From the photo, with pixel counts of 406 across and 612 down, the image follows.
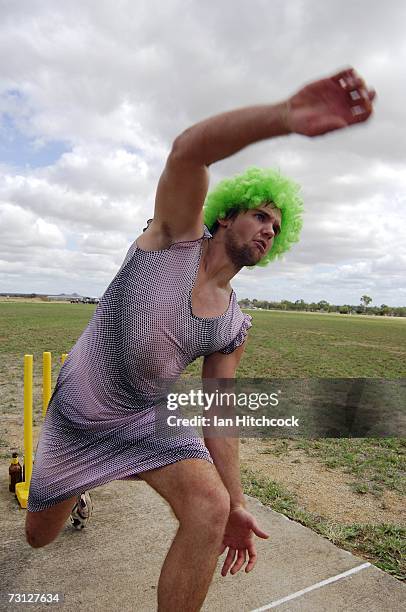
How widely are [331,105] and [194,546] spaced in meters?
1.70

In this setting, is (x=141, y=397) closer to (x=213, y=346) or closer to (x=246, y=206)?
(x=213, y=346)

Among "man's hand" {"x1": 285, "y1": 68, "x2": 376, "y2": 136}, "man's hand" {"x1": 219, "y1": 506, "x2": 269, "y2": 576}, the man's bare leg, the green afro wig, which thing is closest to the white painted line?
"man's hand" {"x1": 219, "y1": 506, "x2": 269, "y2": 576}

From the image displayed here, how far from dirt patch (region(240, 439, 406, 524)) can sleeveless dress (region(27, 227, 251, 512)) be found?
2.59m

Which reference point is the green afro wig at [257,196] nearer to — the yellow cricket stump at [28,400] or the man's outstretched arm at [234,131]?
Answer: the man's outstretched arm at [234,131]

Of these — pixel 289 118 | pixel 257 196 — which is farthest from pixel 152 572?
pixel 289 118

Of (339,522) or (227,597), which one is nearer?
(227,597)

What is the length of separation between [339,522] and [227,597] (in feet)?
5.17

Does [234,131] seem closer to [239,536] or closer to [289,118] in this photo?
[289,118]

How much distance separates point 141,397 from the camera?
2590 mm

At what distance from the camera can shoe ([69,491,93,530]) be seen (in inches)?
147

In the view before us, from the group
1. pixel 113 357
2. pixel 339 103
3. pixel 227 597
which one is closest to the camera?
pixel 339 103

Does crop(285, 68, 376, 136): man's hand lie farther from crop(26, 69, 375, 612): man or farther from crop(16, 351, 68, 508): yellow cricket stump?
crop(16, 351, 68, 508): yellow cricket stump

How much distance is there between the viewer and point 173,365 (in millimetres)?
2527

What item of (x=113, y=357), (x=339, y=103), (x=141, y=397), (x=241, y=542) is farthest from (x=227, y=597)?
(x=339, y=103)
